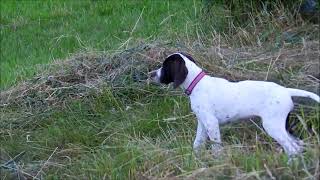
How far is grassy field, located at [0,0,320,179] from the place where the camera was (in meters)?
5.53

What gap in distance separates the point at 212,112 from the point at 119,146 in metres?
0.82

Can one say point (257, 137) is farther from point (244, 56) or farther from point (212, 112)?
point (244, 56)

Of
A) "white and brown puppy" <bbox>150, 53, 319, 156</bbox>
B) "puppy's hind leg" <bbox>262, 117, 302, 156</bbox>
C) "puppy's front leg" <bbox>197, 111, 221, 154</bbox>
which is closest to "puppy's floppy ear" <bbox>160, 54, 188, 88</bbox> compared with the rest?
"white and brown puppy" <bbox>150, 53, 319, 156</bbox>

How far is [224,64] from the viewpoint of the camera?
755cm

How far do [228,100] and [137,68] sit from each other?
209 centimetres

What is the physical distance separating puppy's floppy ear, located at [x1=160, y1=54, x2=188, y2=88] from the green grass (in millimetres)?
2597

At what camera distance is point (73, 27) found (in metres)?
11.7

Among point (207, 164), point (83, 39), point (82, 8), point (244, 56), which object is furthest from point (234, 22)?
point (82, 8)

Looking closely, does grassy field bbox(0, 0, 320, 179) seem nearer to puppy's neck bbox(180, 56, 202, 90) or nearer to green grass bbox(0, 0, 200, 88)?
green grass bbox(0, 0, 200, 88)

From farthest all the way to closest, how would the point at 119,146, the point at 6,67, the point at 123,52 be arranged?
1. the point at 6,67
2. the point at 123,52
3. the point at 119,146

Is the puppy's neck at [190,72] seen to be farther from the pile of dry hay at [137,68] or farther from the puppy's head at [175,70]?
the pile of dry hay at [137,68]

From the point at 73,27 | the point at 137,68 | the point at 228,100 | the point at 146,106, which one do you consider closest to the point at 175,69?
the point at 228,100

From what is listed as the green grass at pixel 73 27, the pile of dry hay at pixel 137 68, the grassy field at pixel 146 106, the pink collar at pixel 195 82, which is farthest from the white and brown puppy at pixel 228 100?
the green grass at pixel 73 27

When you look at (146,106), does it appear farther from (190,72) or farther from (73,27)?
(73,27)
